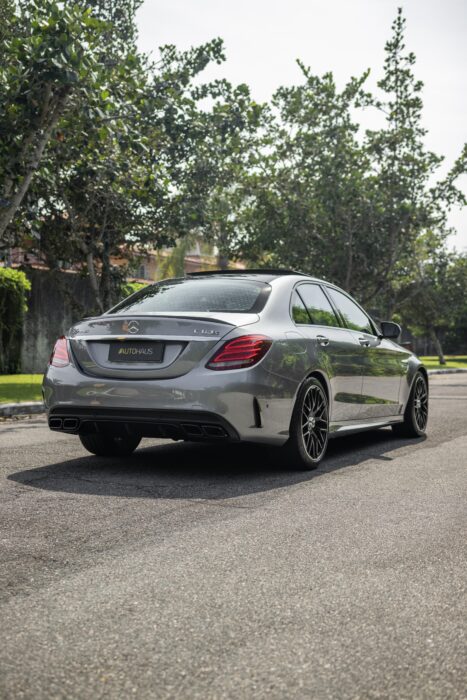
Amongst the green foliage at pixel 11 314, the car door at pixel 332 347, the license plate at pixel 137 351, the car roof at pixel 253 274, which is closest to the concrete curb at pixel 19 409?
the car roof at pixel 253 274

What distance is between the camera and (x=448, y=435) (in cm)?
1016

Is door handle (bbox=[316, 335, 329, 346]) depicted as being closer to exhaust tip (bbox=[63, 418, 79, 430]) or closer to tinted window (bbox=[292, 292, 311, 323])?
tinted window (bbox=[292, 292, 311, 323])

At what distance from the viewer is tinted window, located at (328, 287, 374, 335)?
28.5 ft

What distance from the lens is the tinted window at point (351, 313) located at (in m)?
8.67

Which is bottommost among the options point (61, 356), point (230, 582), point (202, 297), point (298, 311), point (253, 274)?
point (230, 582)

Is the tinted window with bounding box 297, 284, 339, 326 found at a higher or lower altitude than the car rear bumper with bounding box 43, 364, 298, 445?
higher

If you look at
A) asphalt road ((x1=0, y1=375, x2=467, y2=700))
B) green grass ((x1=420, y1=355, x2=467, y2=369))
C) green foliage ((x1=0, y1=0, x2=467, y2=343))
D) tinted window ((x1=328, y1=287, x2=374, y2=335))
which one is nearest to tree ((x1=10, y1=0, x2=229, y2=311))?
green foliage ((x1=0, y1=0, x2=467, y2=343))

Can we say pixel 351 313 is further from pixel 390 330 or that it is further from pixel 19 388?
pixel 19 388

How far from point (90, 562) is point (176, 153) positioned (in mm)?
17622

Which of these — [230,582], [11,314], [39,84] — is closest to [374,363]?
[230,582]

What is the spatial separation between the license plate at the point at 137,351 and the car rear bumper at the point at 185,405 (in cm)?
18

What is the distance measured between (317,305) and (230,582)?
4441mm

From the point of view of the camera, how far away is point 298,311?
7.56 m

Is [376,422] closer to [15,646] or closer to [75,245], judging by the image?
[15,646]
